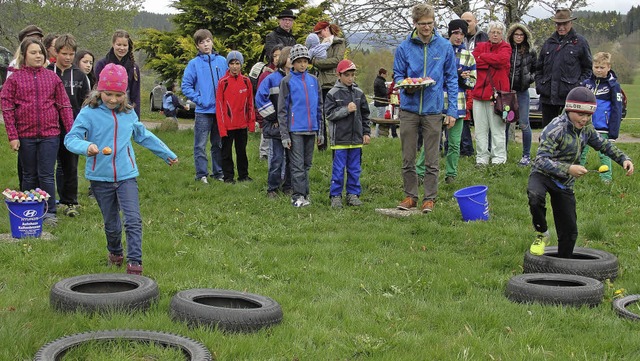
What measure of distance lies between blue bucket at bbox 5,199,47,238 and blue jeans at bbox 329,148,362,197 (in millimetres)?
3848

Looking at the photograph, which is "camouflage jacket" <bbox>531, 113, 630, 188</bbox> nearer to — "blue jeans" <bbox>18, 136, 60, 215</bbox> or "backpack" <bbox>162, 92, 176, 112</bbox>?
"blue jeans" <bbox>18, 136, 60, 215</bbox>

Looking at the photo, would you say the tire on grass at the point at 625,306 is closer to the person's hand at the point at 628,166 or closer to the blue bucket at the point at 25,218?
the person's hand at the point at 628,166

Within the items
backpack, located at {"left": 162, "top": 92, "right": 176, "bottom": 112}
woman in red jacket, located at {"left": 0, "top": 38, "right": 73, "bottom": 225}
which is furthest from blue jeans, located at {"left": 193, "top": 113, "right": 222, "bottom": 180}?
backpack, located at {"left": 162, "top": 92, "right": 176, "bottom": 112}

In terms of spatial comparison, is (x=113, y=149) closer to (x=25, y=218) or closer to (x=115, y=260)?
(x=115, y=260)

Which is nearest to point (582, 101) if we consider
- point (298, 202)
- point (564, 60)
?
point (298, 202)

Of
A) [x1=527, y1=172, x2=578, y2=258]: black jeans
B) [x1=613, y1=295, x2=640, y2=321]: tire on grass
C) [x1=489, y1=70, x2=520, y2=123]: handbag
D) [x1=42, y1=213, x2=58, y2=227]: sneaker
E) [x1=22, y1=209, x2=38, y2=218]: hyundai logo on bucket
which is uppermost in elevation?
[x1=489, y1=70, x2=520, y2=123]: handbag

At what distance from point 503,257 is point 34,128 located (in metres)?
5.34

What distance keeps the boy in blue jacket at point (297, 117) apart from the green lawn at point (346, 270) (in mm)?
394

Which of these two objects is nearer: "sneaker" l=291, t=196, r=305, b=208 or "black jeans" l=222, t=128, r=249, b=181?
"sneaker" l=291, t=196, r=305, b=208

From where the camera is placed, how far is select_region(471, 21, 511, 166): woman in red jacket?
36.5ft

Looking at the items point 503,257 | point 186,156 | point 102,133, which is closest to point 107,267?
point 102,133

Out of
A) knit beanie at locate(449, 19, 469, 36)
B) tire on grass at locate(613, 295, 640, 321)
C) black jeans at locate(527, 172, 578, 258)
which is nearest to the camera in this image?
tire on grass at locate(613, 295, 640, 321)

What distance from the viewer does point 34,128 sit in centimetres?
792

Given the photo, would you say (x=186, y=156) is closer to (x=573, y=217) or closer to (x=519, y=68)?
(x=519, y=68)
